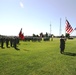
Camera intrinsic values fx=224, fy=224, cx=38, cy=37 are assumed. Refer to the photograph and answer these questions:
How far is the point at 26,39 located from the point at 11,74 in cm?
5157

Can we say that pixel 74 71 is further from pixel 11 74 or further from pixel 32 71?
pixel 11 74

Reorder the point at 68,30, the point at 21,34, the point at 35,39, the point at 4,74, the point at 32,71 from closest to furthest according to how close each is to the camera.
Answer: the point at 4,74 → the point at 32,71 → the point at 68,30 → the point at 21,34 → the point at 35,39

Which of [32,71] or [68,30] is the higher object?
[68,30]

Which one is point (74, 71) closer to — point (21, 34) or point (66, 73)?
point (66, 73)

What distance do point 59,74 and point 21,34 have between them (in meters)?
29.8

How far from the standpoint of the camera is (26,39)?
6266cm


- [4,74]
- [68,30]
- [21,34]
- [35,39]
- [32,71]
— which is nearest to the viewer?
[4,74]

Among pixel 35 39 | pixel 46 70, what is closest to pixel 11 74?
pixel 46 70

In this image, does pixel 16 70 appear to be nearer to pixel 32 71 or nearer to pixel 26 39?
pixel 32 71

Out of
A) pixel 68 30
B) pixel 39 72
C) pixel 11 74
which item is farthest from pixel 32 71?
pixel 68 30

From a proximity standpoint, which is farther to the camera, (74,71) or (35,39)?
(35,39)

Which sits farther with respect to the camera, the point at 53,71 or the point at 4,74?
the point at 53,71

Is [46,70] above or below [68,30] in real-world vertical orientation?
below

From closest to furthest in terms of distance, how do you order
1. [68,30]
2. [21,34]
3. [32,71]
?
1. [32,71]
2. [68,30]
3. [21,34]
